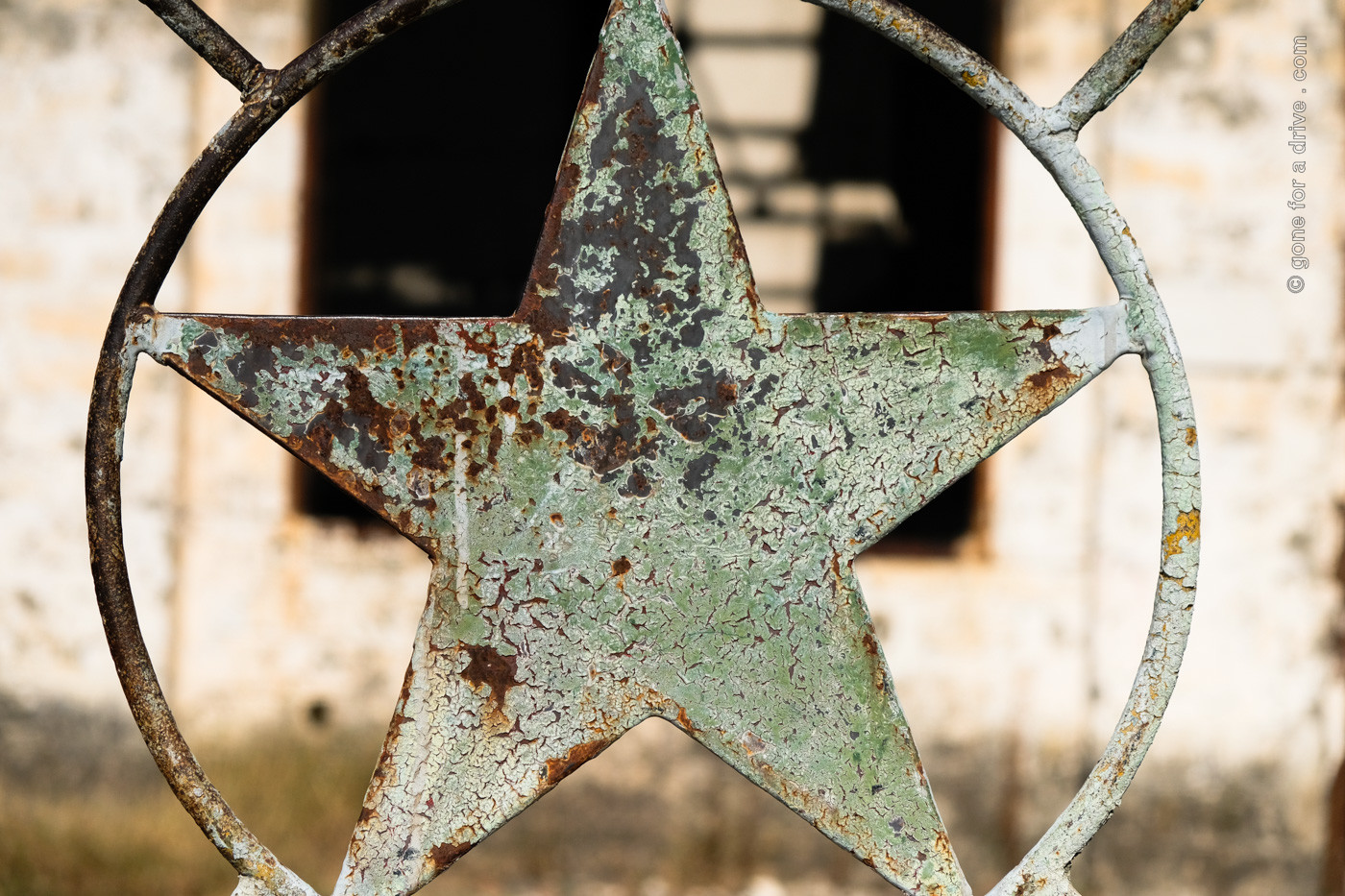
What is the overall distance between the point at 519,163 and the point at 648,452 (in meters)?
3.92

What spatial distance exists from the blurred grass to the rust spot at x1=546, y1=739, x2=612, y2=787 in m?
A: 1.47

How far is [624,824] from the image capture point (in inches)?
94.3

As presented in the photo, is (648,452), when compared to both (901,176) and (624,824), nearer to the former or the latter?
(624,824)

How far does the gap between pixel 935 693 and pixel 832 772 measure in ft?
4.73

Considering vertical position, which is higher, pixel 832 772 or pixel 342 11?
pixel 342 11

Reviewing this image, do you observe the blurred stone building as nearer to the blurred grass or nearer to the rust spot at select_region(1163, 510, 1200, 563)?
the blurred grass

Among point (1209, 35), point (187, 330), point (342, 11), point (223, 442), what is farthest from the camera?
point (342, 11)

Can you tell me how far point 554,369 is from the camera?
909mm

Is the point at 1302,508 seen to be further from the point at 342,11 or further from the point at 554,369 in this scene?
the point at 342,11

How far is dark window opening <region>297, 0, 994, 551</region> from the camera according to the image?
137 inches

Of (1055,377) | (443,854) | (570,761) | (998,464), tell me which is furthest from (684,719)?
(998,464)

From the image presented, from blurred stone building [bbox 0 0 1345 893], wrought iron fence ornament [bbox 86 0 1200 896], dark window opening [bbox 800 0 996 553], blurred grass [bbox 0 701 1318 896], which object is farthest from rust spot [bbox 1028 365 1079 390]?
dark window opening [bbox 800 0 996 553]

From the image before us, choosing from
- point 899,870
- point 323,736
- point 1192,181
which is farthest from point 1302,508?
point 323,736

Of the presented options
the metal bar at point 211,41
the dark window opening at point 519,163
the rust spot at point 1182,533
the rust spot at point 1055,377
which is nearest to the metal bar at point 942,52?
the rust spot at point 1055,377
